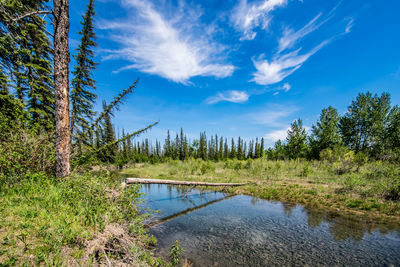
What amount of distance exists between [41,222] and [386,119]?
54.6 meters

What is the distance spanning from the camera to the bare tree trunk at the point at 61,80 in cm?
497

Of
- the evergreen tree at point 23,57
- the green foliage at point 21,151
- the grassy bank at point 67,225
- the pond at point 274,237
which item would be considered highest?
the evergreen tree at point 23,57

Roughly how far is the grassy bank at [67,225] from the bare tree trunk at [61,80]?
2.51 feet

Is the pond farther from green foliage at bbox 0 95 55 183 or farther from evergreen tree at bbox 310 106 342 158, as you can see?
evergreen tree at bbox 310 106 342 158

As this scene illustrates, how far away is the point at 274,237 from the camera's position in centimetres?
580

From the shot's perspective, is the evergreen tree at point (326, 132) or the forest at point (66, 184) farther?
the evergreen tree at point (326, 132)

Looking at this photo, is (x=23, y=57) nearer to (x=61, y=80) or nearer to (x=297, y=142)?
(x=61, y=80)

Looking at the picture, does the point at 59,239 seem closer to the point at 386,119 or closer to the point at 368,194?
the point at 368,194

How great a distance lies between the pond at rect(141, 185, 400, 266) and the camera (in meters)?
4.54

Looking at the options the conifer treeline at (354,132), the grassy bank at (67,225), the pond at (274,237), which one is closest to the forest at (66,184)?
the grassy bank at (67,225)

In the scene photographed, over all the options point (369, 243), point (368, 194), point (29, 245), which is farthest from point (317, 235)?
point (29, 245)

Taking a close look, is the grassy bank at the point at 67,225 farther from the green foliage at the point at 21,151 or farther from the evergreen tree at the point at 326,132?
the evergreen tree at the point at 326,132

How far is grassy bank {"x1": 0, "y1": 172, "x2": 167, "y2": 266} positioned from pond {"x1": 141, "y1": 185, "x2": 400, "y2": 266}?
119 cm

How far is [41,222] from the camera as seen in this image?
2.88 meters
